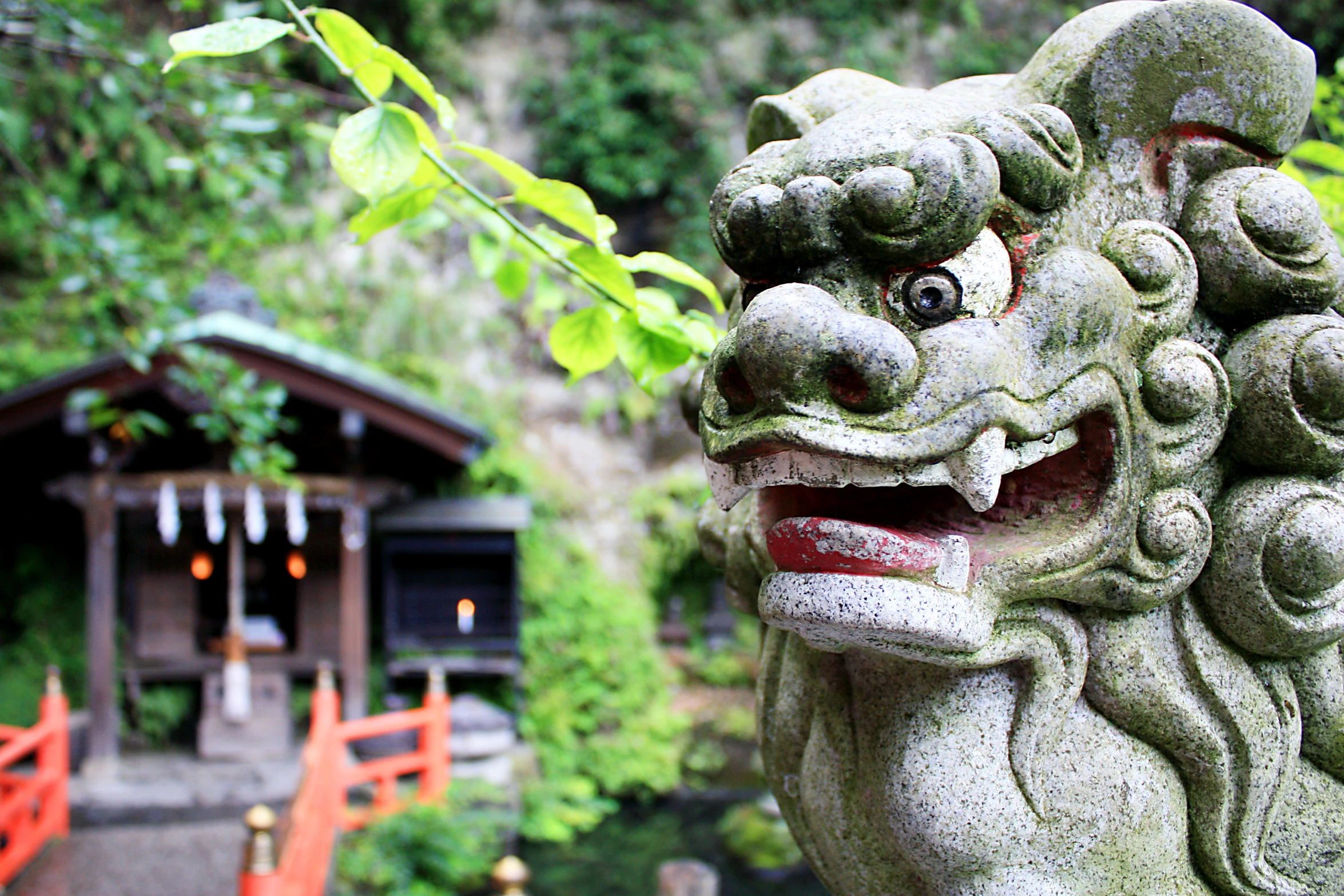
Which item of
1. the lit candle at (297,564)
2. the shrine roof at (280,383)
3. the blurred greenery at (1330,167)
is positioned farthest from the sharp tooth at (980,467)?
the lit candle at (297,564)

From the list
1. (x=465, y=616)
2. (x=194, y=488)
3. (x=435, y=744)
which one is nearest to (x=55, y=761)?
(x=194, y=488)

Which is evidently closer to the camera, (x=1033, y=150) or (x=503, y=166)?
(x=1033, y=150)

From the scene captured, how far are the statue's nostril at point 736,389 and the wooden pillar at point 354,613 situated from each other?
19.9ft

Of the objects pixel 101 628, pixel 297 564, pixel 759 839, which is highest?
pixel 297 564

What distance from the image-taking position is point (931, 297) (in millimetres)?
1188

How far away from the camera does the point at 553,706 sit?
7.93m

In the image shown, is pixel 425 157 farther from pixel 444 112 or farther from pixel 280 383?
pixel 280 383

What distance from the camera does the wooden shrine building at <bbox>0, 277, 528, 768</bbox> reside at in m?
6.34

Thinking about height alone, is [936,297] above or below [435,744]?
above

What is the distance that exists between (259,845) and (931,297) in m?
2.74

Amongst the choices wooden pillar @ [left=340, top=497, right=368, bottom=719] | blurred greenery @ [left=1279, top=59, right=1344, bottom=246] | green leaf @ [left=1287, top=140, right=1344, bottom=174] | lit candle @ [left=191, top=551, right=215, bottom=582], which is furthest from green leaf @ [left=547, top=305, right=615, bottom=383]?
lit candle @ [left=191, top=551, right=215, bottom=582]

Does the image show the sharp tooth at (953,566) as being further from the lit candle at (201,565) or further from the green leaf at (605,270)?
the lit candle at (201,565)

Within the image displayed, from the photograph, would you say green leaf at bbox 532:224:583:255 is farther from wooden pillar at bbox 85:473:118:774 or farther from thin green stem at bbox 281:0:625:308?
wooden pillar at bbox 85:473:118:774

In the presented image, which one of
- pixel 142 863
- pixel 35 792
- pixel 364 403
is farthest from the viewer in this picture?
pixel 364 403
